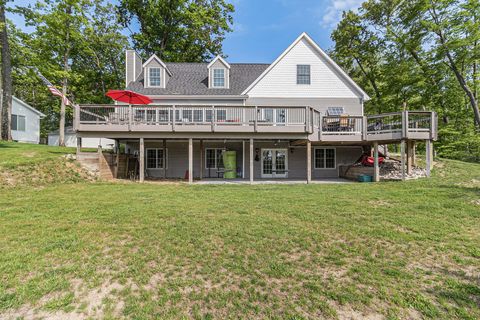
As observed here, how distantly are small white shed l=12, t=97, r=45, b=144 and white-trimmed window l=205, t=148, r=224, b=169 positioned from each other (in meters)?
20.9

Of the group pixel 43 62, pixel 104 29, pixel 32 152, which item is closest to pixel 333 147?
pixel 32 152

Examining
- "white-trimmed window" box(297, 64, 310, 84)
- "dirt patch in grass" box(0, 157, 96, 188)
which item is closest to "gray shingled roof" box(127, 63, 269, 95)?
"white-trimmed window" box(297, 64, 310, 84)

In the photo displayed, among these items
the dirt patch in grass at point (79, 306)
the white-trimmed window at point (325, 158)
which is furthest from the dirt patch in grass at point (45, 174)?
the white-trimmed window at point (325, 158)

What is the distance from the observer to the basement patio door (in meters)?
15.3

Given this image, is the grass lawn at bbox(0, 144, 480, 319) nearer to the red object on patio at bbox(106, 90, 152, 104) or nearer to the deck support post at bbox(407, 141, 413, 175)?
the deck support post at bbox(407, 141, 413, 175)

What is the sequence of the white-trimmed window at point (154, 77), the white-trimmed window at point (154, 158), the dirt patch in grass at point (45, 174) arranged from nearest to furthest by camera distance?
the dirt patch in grass at point (45, 174) → the white-trimmed window at point (154, 158) → the white-trimmed window at point (154, 77)

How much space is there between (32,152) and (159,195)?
28.8ft

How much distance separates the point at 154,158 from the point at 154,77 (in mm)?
5519

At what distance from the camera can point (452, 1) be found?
53.2 ft

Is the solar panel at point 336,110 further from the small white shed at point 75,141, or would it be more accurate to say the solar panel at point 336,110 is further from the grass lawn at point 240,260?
the small white shed at point 75,141

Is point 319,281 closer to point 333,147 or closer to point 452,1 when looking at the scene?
point 333,147

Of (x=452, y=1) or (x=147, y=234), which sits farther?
(x=452, y=1)

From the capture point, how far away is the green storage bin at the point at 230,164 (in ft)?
48.2

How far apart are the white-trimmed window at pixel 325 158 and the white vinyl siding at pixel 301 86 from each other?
11.1 feet
